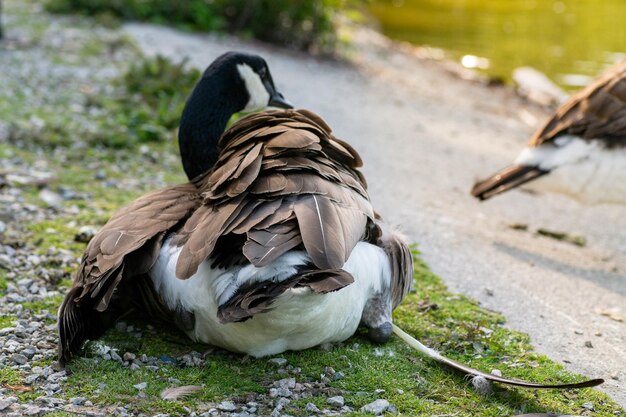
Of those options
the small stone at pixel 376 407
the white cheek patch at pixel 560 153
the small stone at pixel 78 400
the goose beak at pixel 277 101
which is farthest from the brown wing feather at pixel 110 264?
the white cheek patch at pixel 560 153

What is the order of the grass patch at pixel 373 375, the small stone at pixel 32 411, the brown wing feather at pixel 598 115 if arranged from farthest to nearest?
the brown wing feather at pixel 598 115
the grass patch at pixel 373 375
the small stone at pixel 32 411

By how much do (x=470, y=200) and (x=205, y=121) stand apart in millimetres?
3369

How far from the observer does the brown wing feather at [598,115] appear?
21.5 feet

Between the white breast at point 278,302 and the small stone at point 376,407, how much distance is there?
1.46 feet

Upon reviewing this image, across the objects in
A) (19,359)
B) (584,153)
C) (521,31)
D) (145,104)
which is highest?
(521,31)

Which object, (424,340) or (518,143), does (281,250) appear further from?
(518,143)

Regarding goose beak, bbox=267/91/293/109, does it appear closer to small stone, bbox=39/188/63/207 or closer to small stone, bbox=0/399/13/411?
small stone, bbox=39/188/63/207

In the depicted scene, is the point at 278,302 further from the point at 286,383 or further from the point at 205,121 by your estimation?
the point at 205,121

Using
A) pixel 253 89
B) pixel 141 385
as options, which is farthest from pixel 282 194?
pixel 253 89

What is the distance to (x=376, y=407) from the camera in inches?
143

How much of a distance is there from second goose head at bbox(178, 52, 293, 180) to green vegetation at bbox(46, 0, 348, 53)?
7.78m

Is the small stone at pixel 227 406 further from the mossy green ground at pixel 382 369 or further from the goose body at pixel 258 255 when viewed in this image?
the goose body at pixel 258 255

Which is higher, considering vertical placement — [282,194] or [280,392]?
[282,194]

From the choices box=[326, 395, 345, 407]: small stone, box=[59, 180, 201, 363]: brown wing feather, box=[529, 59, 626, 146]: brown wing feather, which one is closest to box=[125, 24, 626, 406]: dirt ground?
box=[529, 59, 626, 146]: brown wing feather
